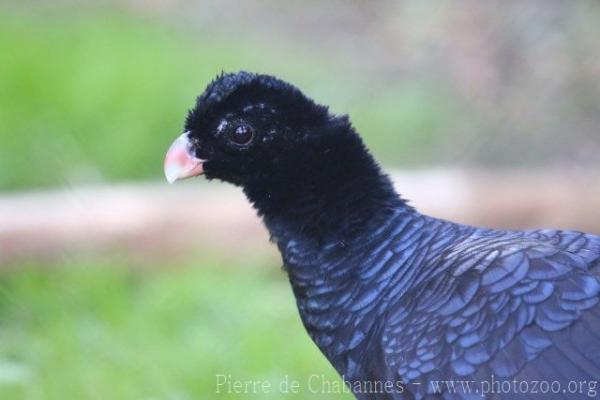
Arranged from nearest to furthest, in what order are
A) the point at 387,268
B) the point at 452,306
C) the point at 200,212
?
the point at 452,306 → the point at 387,268 → the point at 200,212

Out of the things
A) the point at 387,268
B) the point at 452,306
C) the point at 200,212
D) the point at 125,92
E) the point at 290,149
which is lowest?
the point at 452,306

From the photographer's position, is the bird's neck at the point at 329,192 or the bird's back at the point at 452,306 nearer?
the bird's back at the point at 452,306

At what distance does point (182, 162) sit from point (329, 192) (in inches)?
20.3

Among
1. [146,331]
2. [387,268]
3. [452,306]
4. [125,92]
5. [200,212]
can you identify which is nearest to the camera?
[452,306]

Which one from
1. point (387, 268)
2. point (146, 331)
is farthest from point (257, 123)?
point (146, 331)

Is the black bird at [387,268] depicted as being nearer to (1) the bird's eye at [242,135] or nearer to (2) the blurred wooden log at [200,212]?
(1) the bird's eye at [242,135]

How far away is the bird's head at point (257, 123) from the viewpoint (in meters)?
3.59

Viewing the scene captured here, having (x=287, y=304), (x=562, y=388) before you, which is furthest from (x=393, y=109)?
(x=562, y=388)

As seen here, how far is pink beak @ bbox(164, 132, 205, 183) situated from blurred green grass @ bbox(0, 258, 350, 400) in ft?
4.00

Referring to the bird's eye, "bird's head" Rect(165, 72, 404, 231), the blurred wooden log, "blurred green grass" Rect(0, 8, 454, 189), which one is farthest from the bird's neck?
"blurred green grass" Rect(0, 8, 454, 189)

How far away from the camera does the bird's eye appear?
360cm

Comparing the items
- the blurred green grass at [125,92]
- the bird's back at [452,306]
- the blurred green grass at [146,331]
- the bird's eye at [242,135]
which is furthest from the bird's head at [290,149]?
the blurred green grass at [125,92]

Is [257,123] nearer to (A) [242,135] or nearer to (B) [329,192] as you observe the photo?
(A) [242,135]

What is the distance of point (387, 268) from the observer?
3.52m
